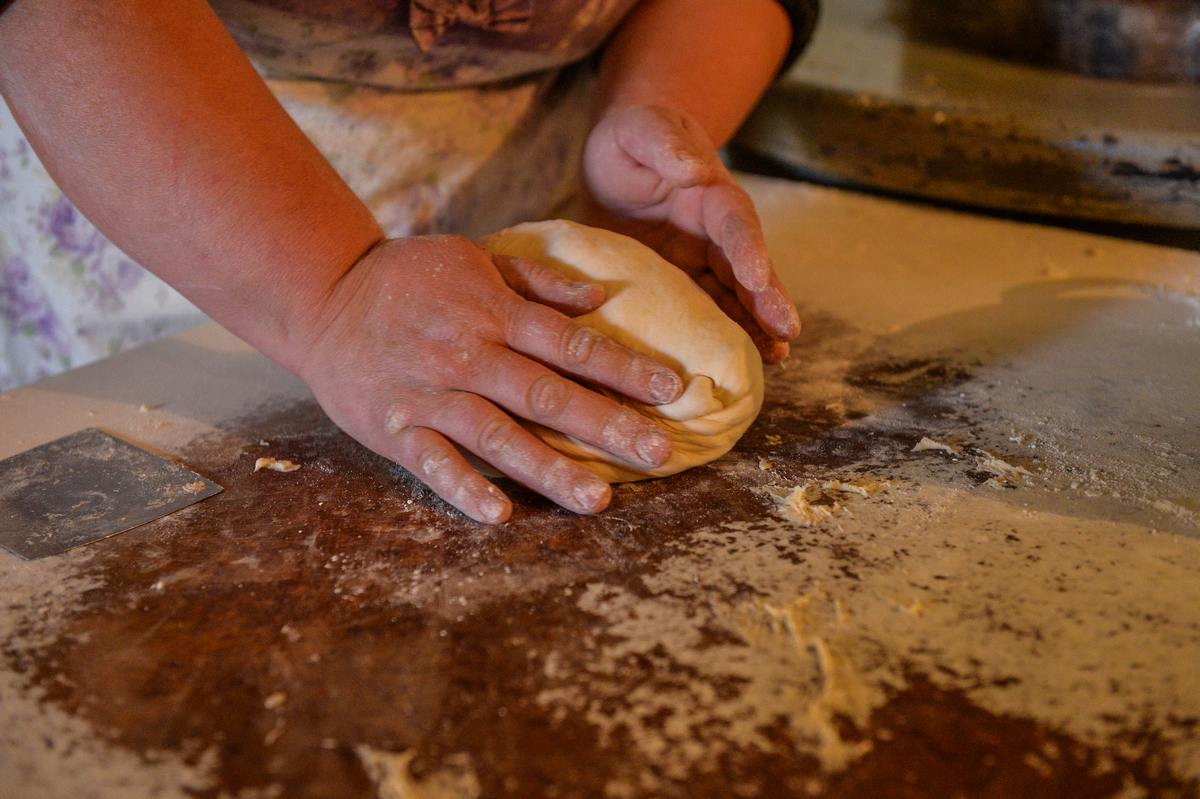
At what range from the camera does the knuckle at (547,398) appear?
1.01 m

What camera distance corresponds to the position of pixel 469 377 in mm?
1028

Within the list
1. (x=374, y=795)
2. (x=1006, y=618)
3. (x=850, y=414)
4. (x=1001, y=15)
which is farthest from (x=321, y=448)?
(x=1001, y=15)

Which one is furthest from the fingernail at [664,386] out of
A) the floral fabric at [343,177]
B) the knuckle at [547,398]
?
the floral fabric at [343,177]

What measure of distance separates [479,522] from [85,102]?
676 mm

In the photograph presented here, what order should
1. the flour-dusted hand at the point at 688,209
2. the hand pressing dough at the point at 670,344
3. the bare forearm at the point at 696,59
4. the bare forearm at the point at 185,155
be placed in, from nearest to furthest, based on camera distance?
the bare forearm at the point at 185,155 < the hand pressing dough at the point at 670,344 < the flour-dusted hand at the point at 688,209 < the bare forearm at the point at 696,59

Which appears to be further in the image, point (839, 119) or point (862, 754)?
point (839, 119)

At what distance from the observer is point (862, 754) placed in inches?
27.7

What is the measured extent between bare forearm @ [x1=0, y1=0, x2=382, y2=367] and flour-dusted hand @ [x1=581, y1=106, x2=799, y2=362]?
461mm

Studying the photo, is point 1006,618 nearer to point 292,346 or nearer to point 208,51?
point 292,346

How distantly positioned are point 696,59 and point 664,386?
0.85 metres

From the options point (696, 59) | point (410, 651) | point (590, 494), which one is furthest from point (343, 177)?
point (410, 651)

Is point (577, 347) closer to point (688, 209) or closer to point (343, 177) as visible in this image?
point (688, 209)

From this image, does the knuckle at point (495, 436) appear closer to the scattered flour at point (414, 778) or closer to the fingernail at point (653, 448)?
the fingernail at point (653, 448)

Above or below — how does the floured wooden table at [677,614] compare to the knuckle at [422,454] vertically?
below
